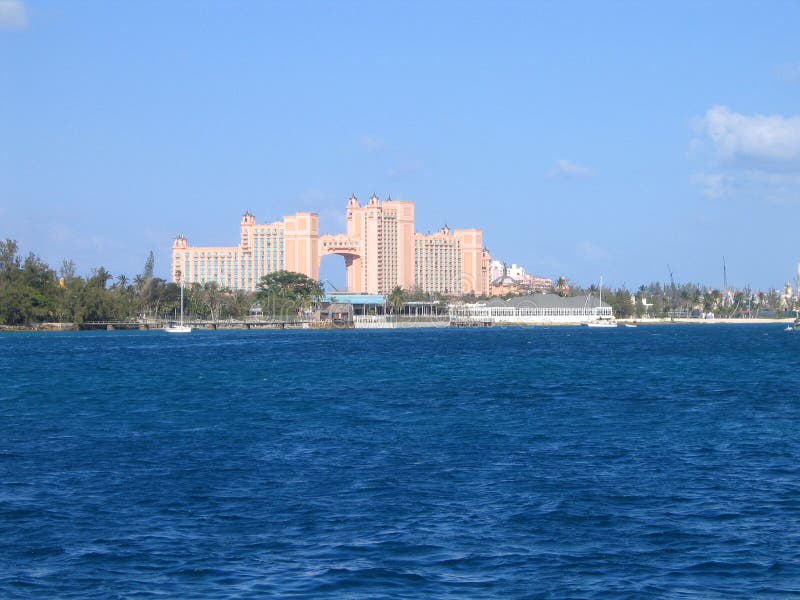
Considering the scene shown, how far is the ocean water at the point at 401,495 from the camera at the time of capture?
1514cm

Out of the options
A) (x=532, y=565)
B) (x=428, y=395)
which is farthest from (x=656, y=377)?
(x=532, y=565)

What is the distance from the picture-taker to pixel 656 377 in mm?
55906

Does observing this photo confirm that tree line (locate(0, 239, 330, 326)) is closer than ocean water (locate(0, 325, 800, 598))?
No

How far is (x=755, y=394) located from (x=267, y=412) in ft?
70.0

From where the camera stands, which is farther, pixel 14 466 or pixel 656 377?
pixel 656 377

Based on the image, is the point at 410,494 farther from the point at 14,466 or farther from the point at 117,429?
the point at 117,429

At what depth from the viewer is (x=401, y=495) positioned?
→ 20641 millimetres

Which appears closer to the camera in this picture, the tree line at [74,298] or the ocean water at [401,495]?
the ocean water at [401,495]

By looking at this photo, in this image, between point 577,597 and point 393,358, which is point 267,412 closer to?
point 577,597

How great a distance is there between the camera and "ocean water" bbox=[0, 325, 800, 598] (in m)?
15.1

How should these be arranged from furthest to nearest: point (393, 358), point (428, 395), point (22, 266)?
point (22, 266)
point (393, 358)
point (428, 395)

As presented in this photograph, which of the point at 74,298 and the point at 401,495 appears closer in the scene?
the point at 401,495

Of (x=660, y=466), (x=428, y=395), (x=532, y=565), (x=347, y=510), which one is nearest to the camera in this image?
(x=532, y=565)

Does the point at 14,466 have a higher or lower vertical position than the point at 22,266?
lower
